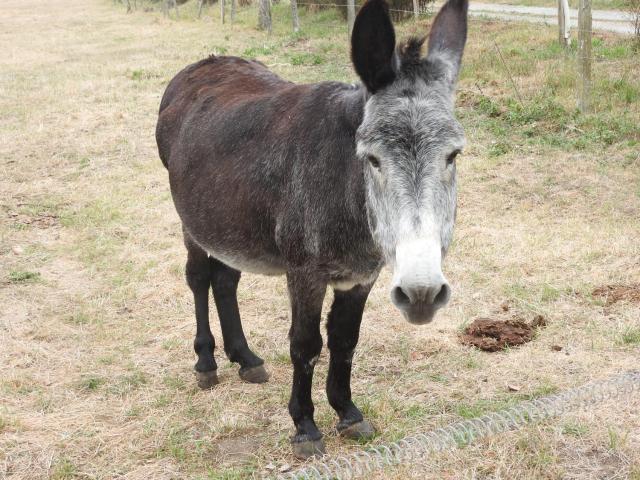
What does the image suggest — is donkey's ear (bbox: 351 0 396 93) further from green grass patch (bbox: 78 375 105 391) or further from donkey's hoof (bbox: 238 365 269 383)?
green grass patch (bbox: 78 375 105 391)

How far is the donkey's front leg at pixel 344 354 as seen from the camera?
3.84 metres

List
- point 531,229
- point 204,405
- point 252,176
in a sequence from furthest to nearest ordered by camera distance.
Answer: point 531,229 < point 204,405 < point 252,176

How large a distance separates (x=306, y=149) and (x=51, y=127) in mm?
9112

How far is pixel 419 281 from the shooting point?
2576 mm

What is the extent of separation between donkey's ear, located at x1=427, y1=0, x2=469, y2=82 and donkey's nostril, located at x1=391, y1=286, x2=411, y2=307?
1.01 meters

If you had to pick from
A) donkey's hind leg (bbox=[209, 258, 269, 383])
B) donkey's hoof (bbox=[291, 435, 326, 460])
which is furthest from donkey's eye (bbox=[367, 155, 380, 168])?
donkey's hind leg (bbox=[209, 258, 269, 383])

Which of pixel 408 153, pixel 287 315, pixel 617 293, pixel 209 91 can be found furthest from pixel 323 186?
pixel 617 293

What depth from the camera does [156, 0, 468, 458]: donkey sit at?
2.76m

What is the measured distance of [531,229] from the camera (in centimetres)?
673

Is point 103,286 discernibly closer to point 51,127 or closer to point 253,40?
point 51,127

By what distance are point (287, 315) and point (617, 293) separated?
8.33 ft

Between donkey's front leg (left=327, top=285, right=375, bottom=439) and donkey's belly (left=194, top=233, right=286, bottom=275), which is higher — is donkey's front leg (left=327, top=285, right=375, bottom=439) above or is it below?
below

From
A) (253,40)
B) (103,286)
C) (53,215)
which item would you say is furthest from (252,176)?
(253,40)

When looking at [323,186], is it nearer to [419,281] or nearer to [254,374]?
[419,281]
